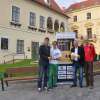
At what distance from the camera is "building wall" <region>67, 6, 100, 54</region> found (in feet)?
227

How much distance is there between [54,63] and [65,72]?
1.54 meters

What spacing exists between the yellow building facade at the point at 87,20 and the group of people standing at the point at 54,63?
52660 millimetres

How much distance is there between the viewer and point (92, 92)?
1330 centimetres

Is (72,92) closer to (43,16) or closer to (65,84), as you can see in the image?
(65,84)

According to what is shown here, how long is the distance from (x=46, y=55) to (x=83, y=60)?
1.66 meters

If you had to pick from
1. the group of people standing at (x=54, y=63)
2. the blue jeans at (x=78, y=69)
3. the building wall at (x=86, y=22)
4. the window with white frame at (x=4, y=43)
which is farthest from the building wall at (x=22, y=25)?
the building wall at (x=86, y=22)

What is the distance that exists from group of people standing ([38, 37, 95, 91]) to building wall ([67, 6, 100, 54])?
53637 millimetres

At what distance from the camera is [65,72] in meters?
15.8

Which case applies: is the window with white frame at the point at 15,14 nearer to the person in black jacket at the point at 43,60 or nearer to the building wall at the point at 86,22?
the person in black jacket at the point at 43,60

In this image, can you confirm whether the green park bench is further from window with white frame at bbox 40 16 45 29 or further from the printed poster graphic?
window with white frame at bbox 40 16 45 29

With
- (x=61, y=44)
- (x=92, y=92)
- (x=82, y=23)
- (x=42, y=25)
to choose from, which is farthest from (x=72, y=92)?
(x=82, y=23)

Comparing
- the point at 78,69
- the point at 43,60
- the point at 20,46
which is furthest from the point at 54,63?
the point at 20,46

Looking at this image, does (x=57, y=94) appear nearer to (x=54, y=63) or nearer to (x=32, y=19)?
(x=54, y=63)

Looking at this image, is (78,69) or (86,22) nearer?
(78,69)
